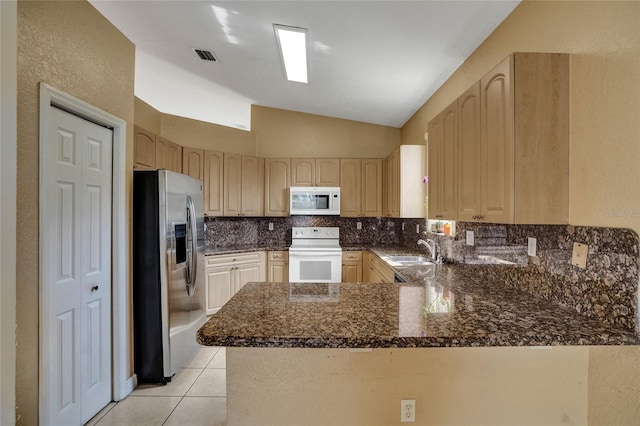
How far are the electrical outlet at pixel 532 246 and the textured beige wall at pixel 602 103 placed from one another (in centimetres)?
27

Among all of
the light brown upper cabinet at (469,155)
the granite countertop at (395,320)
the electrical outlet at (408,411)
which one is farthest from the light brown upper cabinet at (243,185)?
the electrical outlet at (408,411)

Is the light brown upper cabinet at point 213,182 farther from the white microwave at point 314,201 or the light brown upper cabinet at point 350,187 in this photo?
the light brown upper cabinet at point 350,187

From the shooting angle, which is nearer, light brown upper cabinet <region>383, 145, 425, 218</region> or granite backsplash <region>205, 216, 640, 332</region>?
granite backsplash <region>205, 216, 640, 332</region>

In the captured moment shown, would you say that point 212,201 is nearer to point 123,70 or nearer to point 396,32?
point 123,70

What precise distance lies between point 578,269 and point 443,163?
3.26 feet

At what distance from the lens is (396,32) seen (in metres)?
2.10

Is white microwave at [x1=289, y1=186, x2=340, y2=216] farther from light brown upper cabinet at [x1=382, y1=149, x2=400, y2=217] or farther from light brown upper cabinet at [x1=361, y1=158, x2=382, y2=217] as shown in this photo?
light brown upper cabinet at [x1=382, y1=149, x2=400, y2=217]

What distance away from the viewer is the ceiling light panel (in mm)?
2285

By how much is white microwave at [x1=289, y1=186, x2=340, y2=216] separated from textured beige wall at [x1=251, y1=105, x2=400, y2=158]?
0.68m

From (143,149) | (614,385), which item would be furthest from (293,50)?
(614,385)

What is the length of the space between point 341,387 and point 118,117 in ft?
7.87

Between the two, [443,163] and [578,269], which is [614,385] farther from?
[443,163]

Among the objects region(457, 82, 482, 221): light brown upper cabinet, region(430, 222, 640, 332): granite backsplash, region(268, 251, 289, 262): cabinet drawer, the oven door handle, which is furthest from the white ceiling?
region(268, 251, 289, 262): cabinet drawer

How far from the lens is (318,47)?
247cm
